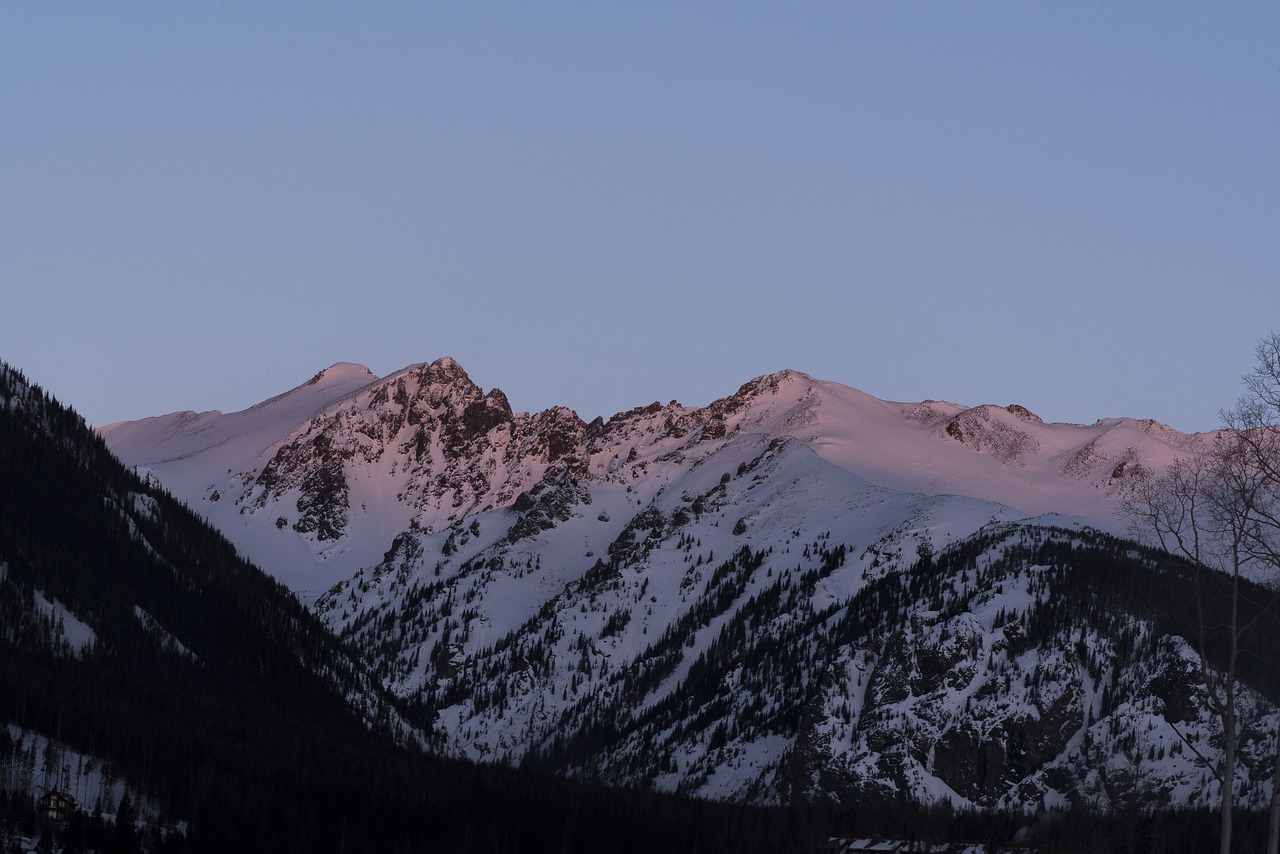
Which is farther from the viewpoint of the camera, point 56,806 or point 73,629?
point 73,629

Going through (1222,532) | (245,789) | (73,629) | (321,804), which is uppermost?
(73,629)

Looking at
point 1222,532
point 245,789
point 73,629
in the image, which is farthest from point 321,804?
point 1222,532

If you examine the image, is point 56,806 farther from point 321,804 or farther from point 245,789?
point 321,804

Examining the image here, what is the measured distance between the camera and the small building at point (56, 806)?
120 m

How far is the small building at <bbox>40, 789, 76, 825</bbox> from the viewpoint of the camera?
11956 cm

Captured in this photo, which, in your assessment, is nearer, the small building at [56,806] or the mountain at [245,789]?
the small building at [56,806]

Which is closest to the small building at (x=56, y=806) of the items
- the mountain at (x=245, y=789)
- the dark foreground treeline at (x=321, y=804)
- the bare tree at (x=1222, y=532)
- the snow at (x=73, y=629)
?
the mountain at (x=245, y=789)

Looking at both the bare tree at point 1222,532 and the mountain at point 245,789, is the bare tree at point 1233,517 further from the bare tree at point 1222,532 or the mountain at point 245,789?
the mountain at point 245,789

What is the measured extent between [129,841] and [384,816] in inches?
1003

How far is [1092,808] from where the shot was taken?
161625mm

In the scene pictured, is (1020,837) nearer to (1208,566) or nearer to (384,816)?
(384,816)

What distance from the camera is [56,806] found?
397 ft

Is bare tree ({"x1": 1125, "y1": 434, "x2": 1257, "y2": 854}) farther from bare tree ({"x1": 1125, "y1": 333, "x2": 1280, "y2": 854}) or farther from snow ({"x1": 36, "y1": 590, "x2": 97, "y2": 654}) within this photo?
snow ({"x1": 36, "y1": 590, "x2": 97, "y2": 654})

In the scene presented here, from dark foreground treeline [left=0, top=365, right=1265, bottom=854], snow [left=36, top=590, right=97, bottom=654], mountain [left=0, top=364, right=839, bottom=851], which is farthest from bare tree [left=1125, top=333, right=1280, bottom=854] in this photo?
snow [left=36, top=590, right=97, bottom=654]
